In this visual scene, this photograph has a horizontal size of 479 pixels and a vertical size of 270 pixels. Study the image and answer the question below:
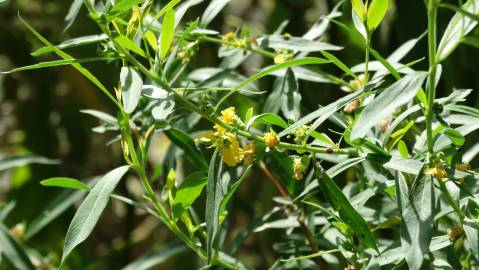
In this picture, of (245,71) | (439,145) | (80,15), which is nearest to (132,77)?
(439,145)

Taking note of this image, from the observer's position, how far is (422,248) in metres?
0.57

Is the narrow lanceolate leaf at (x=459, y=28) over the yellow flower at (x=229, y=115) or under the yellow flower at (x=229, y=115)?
over

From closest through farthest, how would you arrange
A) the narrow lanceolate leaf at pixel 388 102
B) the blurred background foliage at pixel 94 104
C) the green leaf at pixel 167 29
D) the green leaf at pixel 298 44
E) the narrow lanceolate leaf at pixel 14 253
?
the narrow lanceolate leaf at pixel 388 102 → the green leaf at pixel 167 29 → the green leaf at pixel 298 44 → the narrow lanceolate leaf at pixel 14 253 → the blurred background foliage at pixel 94 104

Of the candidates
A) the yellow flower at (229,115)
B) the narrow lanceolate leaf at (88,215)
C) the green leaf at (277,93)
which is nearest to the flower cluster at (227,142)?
the yellow flower at (229,115)

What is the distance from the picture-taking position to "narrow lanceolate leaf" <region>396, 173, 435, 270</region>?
0.57 meters

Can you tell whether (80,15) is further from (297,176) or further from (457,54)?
(297,176)

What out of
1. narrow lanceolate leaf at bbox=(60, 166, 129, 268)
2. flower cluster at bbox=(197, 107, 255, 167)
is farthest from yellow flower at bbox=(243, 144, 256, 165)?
narrow lanceolate leaf at bbox=(60, 166, 129, 268)

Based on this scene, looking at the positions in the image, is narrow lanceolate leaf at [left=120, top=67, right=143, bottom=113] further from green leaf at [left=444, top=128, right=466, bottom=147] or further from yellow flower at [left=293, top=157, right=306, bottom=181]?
green leaf at [left=444, top=128, right=466, bottom=147]

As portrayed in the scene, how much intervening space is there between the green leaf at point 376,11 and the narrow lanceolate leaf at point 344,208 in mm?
138

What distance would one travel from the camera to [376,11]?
660 millimetres

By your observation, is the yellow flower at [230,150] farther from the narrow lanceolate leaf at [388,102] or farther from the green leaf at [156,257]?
the green leaf at [156,257]

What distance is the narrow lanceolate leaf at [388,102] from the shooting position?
54 cm

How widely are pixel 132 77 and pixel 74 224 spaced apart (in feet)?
0.46

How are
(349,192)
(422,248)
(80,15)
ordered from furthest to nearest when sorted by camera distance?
1. (80,15)
2. (349,192)
3. (422,248)
